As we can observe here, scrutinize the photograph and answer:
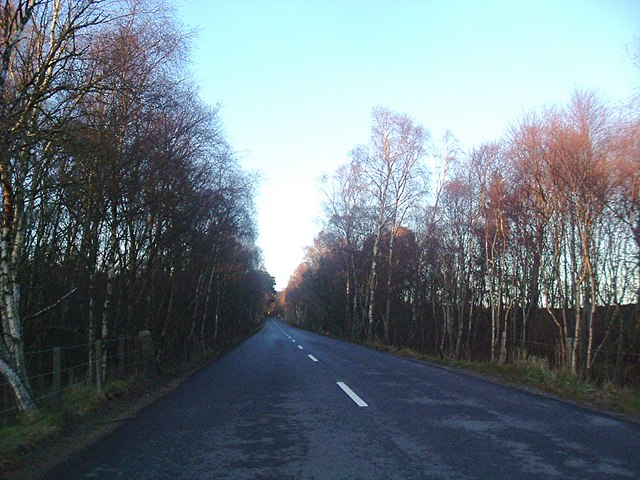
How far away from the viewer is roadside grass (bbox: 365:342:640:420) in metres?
9.67

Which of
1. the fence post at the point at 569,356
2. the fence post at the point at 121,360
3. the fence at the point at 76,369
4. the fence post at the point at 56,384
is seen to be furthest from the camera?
the fence post at the point at 569,356

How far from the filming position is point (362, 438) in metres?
6.63

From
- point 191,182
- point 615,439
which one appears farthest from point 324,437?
point 191,182

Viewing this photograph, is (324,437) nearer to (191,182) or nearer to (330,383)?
(330,383)

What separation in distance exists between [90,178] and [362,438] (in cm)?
655

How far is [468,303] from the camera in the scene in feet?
107

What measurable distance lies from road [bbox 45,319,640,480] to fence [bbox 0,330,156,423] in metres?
1.48

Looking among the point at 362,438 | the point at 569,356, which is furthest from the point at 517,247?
the point at 362,438

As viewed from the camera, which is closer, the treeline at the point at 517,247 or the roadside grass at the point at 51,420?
the roadside grass at the point at 51,420

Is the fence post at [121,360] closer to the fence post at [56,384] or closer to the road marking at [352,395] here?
the fence post at [56,384]

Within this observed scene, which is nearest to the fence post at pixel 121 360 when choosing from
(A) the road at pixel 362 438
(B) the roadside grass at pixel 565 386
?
(A) the road at pixel 362 438

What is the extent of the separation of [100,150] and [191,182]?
242 inches

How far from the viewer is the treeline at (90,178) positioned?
746 cm

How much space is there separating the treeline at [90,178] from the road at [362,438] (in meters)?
2.72
